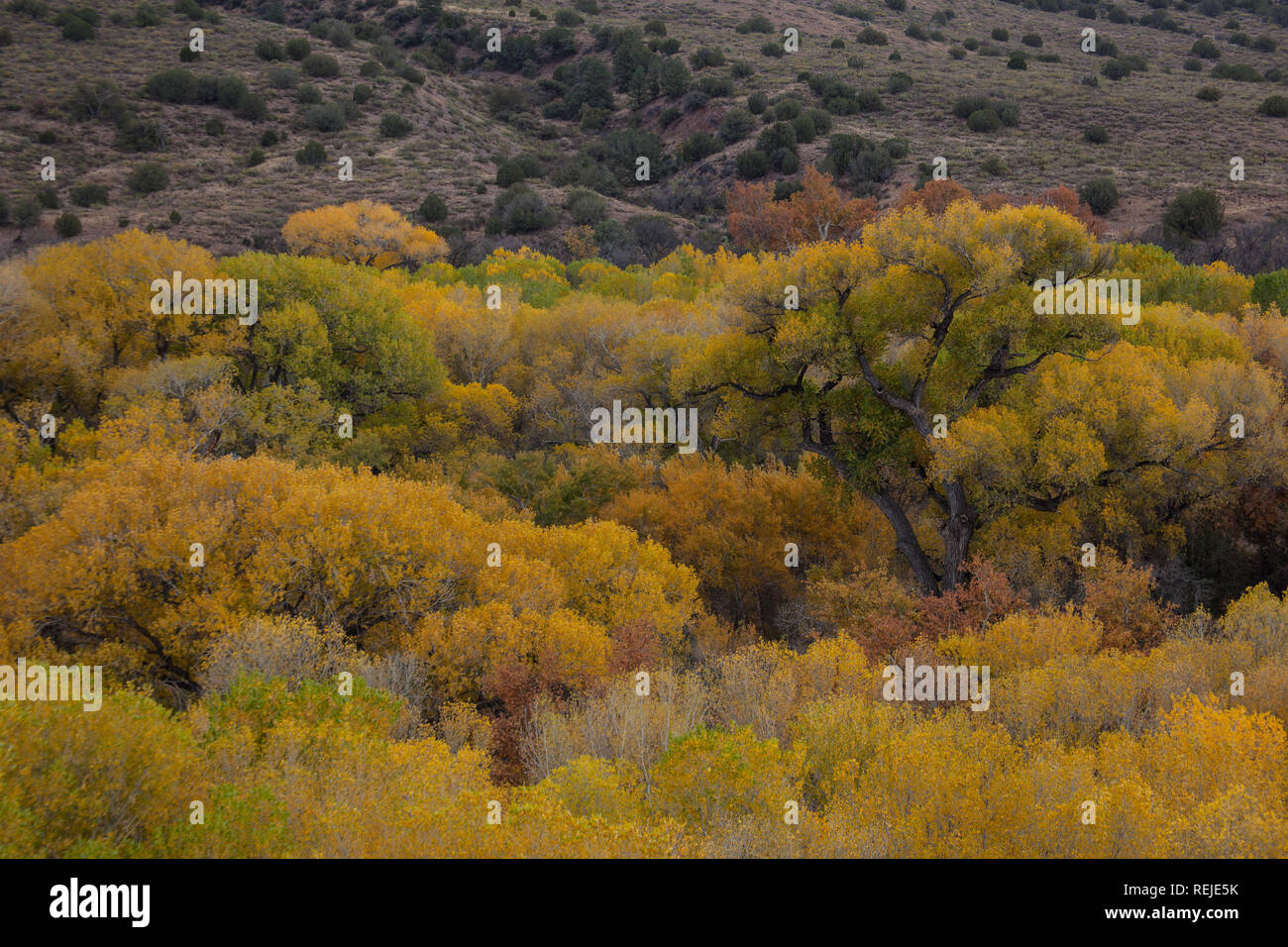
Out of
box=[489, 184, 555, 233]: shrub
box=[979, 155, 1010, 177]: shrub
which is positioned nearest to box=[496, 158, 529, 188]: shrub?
box=[489, 184, 555, 233]: shrub

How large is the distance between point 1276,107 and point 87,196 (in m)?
86.2

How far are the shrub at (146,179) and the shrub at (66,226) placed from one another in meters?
7.54

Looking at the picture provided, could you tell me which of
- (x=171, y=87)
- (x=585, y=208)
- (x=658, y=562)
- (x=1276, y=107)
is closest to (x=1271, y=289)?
(x=658, y=562)

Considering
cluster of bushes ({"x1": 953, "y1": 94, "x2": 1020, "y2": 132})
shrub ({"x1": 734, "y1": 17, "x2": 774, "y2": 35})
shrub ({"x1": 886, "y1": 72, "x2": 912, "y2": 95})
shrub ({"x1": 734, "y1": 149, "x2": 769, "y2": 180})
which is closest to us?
cluster of bushes ({"x1": 953, "y1": 94, "x2": 1020, "y2": 132})

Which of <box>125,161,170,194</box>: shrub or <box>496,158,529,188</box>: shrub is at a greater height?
<box>496,158,529,188</box>: shrub

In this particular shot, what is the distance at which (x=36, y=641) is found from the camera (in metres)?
14.8

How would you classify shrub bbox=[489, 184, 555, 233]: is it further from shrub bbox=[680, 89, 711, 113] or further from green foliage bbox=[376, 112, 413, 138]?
shrub bbox=[680, 89, 711, 113]

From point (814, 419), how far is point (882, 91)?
66.2m

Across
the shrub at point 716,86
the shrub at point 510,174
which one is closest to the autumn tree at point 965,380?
the shrub at point 510,174

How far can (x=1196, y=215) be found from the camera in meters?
49.2

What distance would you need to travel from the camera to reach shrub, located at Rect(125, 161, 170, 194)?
55125 millimetres

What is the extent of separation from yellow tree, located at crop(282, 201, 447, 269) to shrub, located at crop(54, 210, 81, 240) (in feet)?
38.8

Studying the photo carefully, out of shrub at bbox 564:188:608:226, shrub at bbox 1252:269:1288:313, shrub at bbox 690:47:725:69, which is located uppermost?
shrub at bbox 690:47:725:69

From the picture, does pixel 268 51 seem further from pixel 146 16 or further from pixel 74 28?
pixel 74 28
